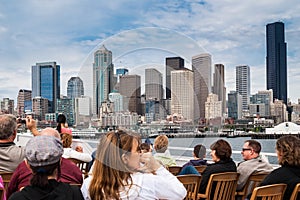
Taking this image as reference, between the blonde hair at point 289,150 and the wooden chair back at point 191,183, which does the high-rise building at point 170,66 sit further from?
the blonde hair at point 289,150

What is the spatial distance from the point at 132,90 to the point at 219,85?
28.1 inches

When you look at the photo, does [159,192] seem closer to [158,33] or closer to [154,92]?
[154,92]

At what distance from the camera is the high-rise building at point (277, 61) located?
60106 millimetres

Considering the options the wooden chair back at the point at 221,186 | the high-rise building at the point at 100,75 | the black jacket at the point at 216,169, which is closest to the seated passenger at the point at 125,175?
the high-rise building at the point at 100,75

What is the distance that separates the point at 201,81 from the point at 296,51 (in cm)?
8923

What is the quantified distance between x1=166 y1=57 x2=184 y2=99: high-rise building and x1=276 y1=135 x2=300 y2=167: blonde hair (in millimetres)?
1234

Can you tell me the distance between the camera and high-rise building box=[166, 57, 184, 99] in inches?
109

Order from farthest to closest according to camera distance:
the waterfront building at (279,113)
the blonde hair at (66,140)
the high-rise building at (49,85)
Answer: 1. the waterfront building at (279,113)
2. the high-rise building at (49,85)
3. the blonde hair at (66,140)

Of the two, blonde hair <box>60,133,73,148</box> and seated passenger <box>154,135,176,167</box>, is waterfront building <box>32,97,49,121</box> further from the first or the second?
seated passenger <box>154,135,176,167</box>

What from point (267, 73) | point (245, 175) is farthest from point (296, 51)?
point (245, 175)

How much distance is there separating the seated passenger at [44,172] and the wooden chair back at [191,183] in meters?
1.67

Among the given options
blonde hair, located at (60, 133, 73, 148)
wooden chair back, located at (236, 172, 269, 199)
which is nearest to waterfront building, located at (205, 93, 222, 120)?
wooden chair back, located at (236, 172, 269, 199)

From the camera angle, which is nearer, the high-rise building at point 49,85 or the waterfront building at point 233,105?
the waterfront building at point 233,105

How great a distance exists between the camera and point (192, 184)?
374cm
